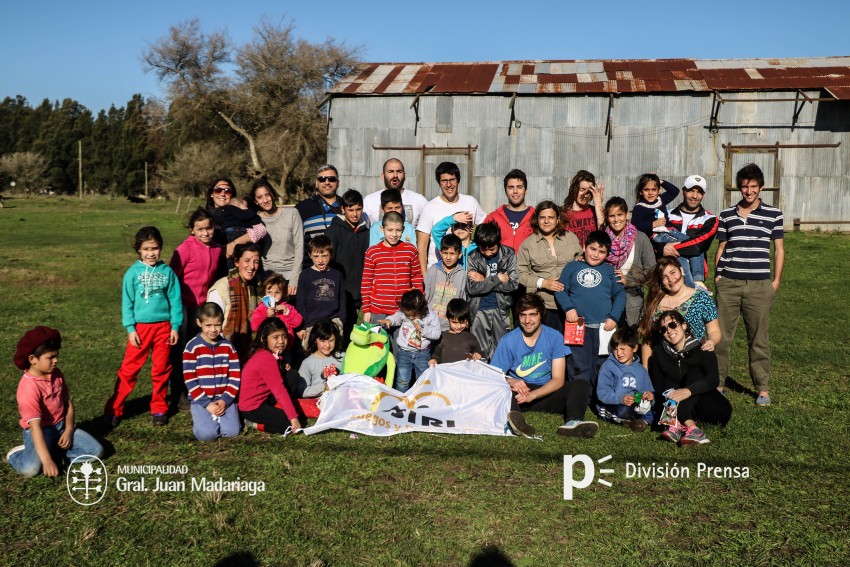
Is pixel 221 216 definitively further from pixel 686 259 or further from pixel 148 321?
pixel 686 259

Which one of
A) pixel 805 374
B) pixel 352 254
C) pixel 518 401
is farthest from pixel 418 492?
pixel 805 374

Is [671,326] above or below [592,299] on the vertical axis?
below

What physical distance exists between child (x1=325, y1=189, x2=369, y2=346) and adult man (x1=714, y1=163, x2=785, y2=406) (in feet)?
11.1

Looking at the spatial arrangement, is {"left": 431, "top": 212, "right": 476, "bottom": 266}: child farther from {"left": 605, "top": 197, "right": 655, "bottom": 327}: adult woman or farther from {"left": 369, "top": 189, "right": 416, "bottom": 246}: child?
{"left": 605, "top": 197, "right": 655, "bottom": 327}: adult woman

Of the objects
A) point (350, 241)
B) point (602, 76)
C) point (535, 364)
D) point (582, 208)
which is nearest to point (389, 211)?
point (350, 241)

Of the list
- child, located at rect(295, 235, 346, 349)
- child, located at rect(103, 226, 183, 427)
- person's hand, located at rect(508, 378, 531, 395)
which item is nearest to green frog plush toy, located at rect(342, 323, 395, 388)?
child, located at rect(295, 235, 346, 349)

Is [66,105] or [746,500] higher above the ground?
[66,105]

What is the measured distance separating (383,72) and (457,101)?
3.62 metres

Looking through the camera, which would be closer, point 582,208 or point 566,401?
point 566,401

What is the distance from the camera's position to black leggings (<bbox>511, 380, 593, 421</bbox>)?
5.85m

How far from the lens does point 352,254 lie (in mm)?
7117

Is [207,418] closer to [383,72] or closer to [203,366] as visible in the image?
[203,366]

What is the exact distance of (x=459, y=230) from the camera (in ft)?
22.2

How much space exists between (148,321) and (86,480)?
159 centimetres
